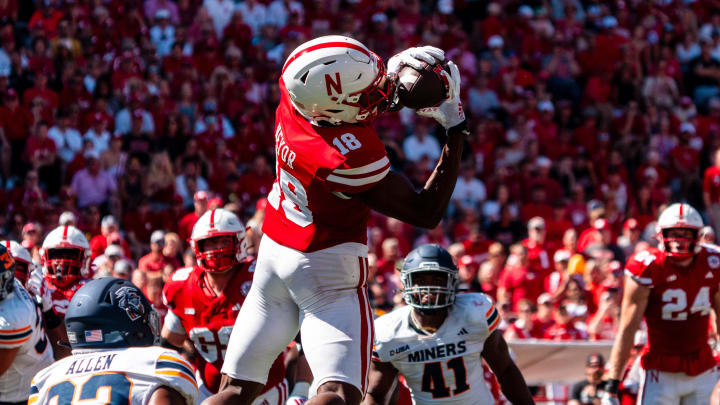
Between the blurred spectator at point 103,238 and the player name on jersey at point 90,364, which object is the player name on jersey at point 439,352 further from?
the blurred spectator at point 103,238

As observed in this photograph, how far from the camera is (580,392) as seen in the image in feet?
28.8

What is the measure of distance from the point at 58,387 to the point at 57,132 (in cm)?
874

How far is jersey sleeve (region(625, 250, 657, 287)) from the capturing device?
256 inches

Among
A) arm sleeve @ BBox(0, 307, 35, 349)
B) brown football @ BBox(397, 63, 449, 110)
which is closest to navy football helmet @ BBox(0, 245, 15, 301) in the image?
arm sleeve @ BBox(0, 307, 35, 349)

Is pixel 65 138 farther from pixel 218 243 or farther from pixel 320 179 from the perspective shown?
pixel 320 179

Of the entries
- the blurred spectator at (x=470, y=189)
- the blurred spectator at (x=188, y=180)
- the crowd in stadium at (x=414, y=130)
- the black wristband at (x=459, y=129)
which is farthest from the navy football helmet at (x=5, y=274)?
the blurred spectator at (x=470, y=189)

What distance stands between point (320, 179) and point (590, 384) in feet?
16.5

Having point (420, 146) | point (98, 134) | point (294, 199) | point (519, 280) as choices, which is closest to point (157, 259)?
point (98, 134)

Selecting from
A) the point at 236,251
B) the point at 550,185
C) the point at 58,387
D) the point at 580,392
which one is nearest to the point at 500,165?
the point at 550,185

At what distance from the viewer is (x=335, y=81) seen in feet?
12.9

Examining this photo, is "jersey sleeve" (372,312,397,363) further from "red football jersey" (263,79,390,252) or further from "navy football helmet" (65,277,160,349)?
"navy football helmet" (65,277,160,349)

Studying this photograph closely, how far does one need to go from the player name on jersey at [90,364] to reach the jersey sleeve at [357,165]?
1024 mm

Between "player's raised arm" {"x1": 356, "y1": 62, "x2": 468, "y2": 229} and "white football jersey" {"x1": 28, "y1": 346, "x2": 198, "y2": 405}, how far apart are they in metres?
0.95

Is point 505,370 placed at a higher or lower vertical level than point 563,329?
higher
